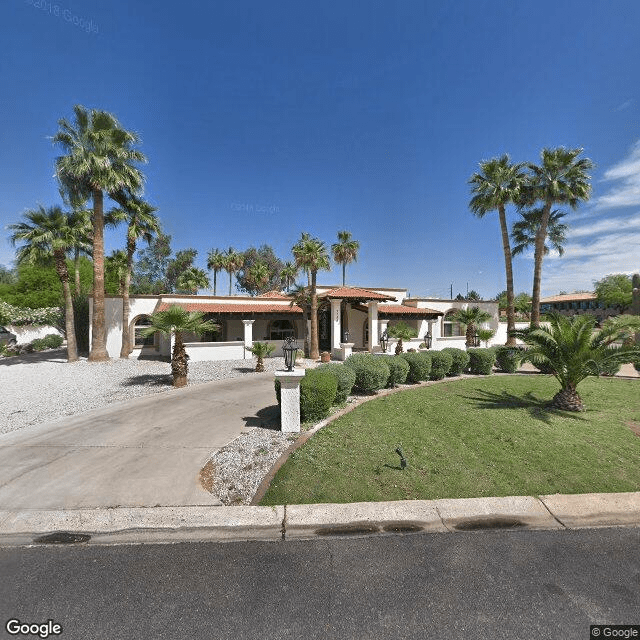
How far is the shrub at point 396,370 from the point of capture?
12273mm

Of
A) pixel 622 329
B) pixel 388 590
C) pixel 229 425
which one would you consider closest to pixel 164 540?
pixel 388 590

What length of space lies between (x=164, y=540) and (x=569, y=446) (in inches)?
342

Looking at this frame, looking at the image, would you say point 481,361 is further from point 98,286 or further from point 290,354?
point 98,286

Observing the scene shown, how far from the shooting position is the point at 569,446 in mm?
7250

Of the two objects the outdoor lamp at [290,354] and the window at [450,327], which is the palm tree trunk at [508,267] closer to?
the window at [450,327]

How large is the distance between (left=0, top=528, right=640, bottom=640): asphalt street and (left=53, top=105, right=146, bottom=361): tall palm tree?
20149mm

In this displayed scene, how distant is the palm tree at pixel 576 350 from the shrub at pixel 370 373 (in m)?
4.96

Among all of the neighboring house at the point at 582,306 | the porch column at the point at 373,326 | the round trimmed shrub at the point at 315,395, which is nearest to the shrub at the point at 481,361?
the porch column at the point at 373,326

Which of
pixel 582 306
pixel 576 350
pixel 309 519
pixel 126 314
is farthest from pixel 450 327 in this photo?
pixel 582 306

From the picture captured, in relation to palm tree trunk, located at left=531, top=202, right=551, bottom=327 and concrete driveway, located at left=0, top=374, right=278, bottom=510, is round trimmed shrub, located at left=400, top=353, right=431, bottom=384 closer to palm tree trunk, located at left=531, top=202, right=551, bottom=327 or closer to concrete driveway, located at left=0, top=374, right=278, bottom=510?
concrete driveway, located at left=0, top=374, right=278, bottom=510

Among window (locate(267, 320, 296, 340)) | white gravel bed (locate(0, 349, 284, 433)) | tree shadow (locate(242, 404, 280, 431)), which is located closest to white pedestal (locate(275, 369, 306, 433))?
tree shadow (locate(242, 404, 280, 431))

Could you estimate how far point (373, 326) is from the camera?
24188 mm

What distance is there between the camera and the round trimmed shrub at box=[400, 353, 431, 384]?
13.3 m

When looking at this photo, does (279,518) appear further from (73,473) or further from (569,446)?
(569,446)
